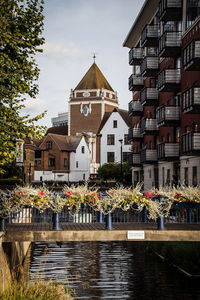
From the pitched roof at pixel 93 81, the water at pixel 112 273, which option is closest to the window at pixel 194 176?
the water at pixel 112 273

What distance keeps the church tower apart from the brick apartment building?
134 feet

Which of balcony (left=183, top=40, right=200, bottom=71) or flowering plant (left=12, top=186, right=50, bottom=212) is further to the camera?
balcony (left=183, top=40, right=200, bottom=71)

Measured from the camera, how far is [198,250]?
18.0 m

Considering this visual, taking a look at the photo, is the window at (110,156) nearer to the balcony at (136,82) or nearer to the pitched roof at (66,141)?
the pitched roof at (66,141)

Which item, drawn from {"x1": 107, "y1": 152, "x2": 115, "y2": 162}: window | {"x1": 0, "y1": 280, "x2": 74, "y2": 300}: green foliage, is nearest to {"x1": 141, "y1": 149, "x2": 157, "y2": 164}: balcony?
{"x1": 0, "y1": 280, "x2": 74, "y2": 300}: green foliage

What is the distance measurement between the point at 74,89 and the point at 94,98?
5487 mm

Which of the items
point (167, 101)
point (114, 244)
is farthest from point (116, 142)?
point (114, 244)

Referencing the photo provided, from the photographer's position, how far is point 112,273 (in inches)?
671

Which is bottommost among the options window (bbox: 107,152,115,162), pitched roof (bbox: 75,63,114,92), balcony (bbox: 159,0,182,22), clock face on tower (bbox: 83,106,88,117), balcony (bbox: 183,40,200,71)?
window (bbox: 107,152,115,162)

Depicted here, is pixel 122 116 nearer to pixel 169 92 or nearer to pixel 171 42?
pixel 169 92

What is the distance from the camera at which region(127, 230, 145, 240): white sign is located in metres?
13.6

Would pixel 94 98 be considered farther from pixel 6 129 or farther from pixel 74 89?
pixel 6 129

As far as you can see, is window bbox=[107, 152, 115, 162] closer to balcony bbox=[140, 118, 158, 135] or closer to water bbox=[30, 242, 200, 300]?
balcony bbox=[140, 118, 158, 135]

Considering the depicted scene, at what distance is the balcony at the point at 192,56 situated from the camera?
31.9 m
